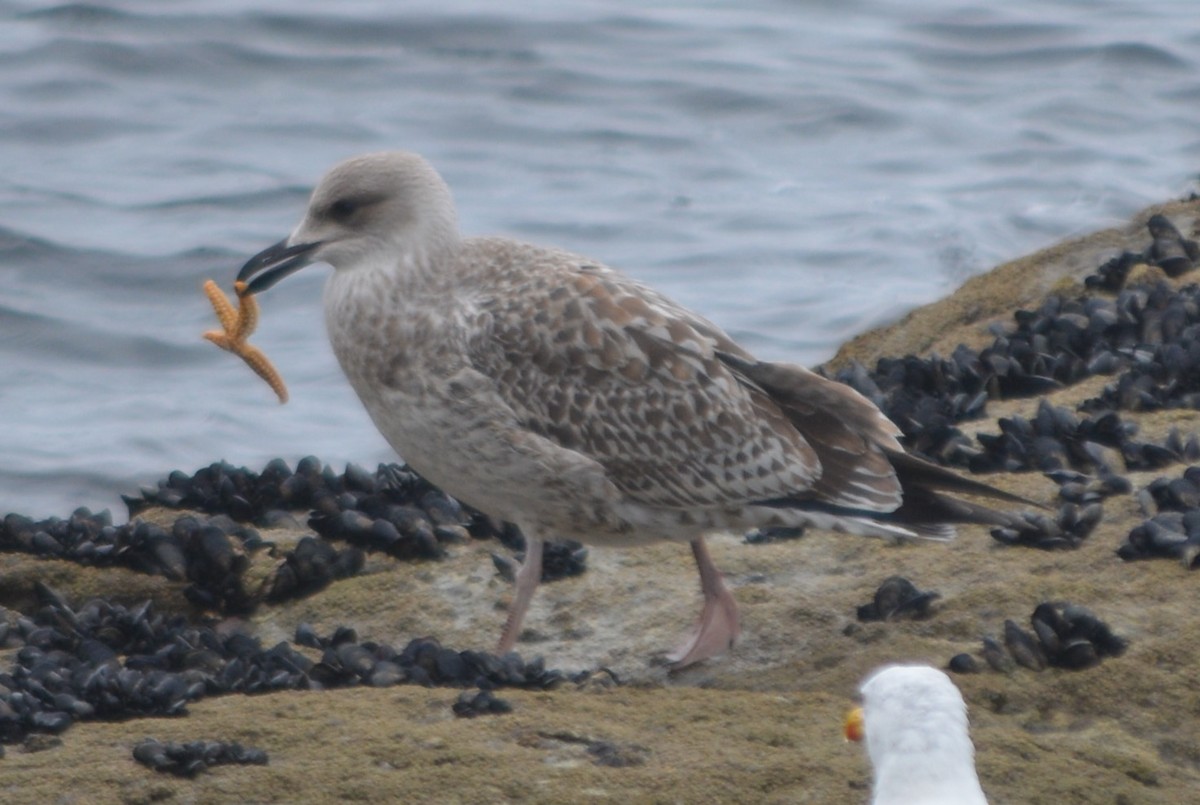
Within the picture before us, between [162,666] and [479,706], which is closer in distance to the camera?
[479,706]

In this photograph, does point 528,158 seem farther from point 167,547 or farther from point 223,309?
point 167,547

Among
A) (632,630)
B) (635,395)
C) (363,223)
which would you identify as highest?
(363,223)

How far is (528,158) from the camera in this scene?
1802cm

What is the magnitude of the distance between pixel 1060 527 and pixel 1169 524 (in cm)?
45

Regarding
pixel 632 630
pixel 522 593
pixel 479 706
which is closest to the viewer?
pixel 479 706

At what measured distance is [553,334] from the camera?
6.96m

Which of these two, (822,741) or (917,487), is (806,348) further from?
(822,741)

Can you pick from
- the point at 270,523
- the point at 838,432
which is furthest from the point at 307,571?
the point at 838,432

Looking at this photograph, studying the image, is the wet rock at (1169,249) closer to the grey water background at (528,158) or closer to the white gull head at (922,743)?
the grey water background at (528,158)

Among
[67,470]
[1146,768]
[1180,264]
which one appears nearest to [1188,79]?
[1180,264]

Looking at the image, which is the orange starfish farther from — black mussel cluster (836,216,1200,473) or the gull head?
black mussel cluster (836,216,1200,473)

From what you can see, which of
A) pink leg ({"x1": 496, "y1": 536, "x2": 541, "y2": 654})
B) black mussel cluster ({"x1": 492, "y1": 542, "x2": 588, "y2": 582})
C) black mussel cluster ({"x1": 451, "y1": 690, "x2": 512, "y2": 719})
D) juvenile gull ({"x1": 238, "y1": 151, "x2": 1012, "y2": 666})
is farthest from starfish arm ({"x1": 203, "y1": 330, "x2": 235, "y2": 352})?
black mussel cluster ({"x1": 451, "y1": 690, "x2": 512, "y2": 719})

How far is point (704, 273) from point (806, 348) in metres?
1.68

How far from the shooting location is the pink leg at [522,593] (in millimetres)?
6418
